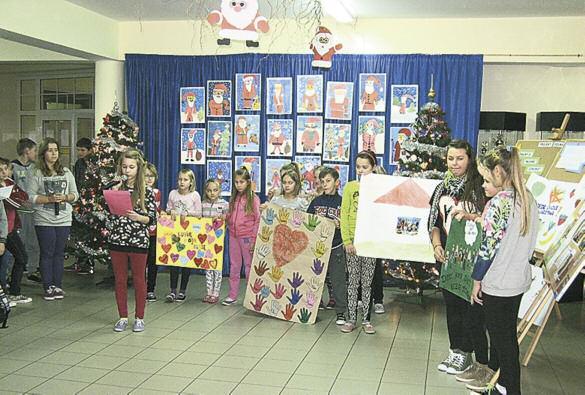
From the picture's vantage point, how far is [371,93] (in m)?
7.79

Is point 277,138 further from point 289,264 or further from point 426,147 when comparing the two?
point 289,264

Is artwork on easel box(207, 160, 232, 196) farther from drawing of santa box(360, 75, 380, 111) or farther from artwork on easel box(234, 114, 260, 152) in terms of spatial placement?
drawing of santa box(360, 75, 380, 111)

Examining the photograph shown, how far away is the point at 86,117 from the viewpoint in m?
10.7

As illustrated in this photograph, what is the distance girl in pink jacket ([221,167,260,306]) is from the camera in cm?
643

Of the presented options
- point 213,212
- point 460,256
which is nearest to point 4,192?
point 213,212

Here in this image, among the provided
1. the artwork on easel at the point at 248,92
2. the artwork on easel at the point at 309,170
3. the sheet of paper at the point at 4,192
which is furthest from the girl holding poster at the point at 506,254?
the artwork on easel at the point at 248,92

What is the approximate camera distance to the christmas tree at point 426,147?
→ 6.64 meters

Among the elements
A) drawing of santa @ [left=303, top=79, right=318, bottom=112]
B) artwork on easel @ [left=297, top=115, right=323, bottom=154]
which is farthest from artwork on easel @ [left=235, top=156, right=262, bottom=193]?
drawing of santa @ [left=303, top=79, right=318, bottom=112]

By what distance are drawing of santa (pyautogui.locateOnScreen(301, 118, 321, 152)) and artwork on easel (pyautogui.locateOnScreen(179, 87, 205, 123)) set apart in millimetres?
1300

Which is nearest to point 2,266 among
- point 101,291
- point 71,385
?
point 101,291

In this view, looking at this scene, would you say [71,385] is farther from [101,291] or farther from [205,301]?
[101,291]

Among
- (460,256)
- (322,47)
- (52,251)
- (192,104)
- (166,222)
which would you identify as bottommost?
(52,251)

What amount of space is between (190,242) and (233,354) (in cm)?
174

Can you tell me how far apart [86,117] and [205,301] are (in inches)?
209
